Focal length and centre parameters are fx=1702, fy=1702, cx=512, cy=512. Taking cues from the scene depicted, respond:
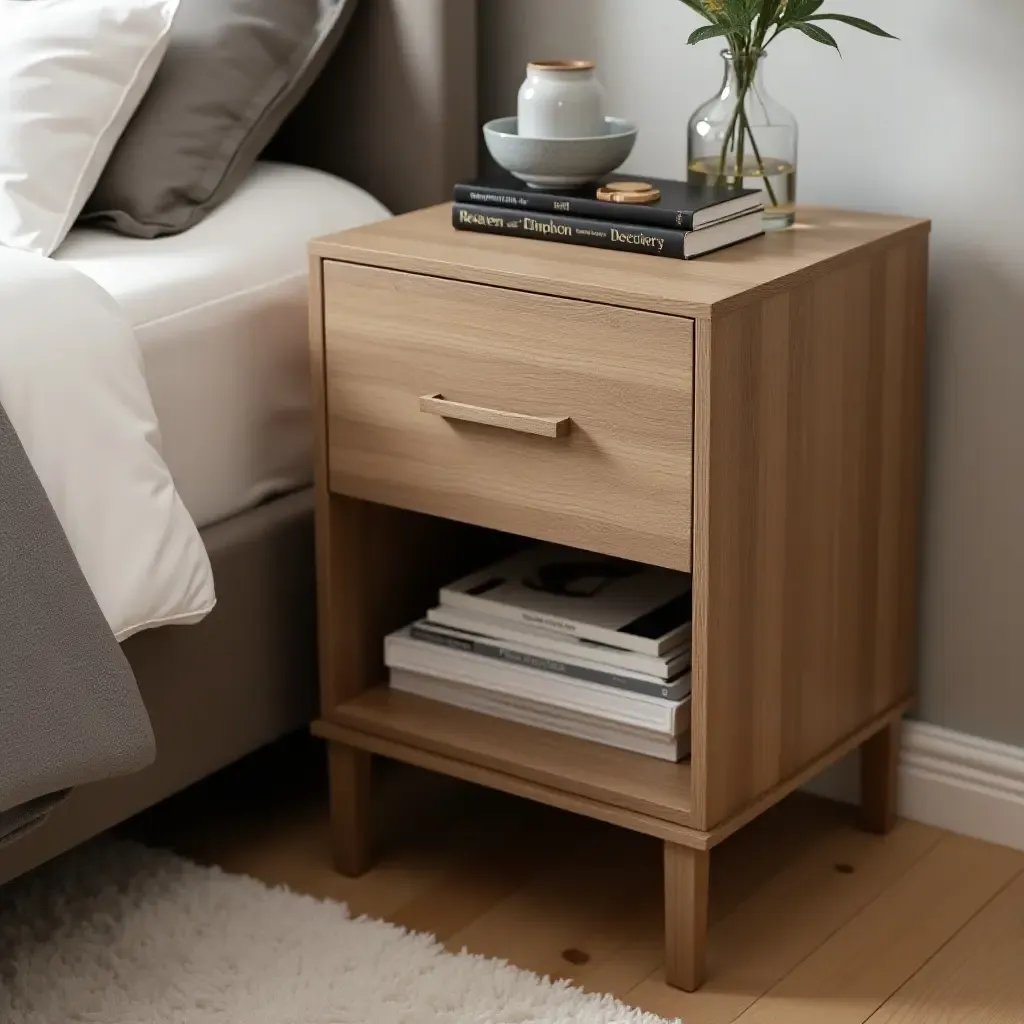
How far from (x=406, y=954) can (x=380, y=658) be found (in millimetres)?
324

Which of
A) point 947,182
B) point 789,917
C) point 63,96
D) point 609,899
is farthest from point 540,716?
point 63,96

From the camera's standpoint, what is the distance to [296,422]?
5.61 feet

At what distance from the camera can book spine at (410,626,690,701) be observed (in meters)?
1.55

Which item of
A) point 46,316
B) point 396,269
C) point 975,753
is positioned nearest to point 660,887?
point 975,753

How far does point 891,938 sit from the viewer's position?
1.61 m

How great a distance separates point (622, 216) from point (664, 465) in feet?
0.81

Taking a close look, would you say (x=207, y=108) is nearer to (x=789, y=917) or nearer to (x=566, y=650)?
(x=566, y=650)

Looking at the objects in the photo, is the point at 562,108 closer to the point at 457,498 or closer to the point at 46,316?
the point at 457,498

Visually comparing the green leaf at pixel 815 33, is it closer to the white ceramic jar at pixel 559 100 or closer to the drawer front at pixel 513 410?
the white ceramic jar at pixel 559 100

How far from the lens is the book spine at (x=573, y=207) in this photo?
1480mm

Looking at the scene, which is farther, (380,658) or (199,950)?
(380,658)

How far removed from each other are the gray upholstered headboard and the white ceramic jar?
0.29m

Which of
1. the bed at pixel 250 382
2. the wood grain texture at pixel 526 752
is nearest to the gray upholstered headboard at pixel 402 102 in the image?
the bed at pixel 250 382

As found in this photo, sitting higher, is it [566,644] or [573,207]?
[573,207]
